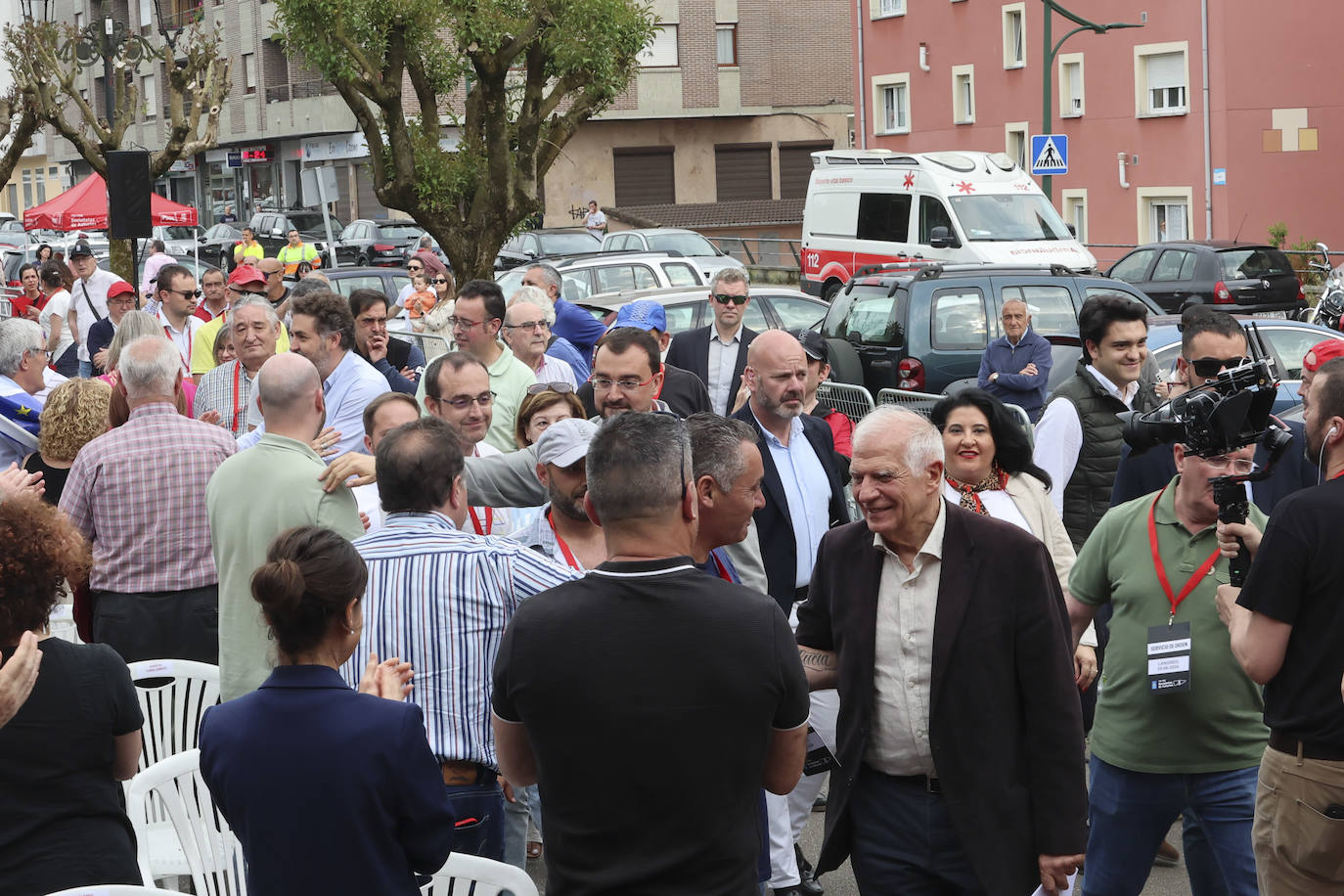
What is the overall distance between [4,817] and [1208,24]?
3500 cm

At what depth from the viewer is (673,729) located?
10.2 feet

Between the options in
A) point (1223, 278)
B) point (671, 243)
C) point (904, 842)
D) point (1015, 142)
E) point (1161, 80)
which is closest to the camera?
point (904, 842)

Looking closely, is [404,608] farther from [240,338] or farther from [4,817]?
[240,338]

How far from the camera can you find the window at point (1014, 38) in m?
39.1

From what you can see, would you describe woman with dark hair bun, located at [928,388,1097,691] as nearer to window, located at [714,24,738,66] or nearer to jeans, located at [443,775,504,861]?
jeans, located at [443,775,504,861]

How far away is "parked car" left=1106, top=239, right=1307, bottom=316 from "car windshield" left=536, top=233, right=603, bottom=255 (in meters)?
11.3

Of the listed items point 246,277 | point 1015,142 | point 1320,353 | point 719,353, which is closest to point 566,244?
point 1015,142

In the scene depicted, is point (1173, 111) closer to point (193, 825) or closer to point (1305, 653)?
point (1305, 653)

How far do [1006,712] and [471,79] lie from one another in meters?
18.8

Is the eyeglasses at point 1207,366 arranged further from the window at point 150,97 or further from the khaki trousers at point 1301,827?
the window at point 150,97

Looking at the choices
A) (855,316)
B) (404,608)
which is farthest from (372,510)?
(855,316)

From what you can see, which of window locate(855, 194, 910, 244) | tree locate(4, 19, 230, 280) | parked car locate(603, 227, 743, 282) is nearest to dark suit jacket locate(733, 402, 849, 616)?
tree locate(4, 19, 230, 280)

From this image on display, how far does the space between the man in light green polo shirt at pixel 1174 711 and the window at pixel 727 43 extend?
5016 cm

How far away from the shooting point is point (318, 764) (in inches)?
130
